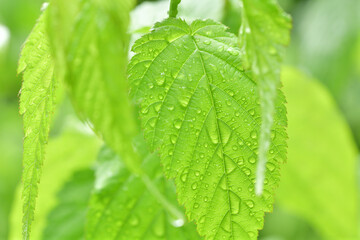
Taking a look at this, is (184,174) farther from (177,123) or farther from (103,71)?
(103,71)

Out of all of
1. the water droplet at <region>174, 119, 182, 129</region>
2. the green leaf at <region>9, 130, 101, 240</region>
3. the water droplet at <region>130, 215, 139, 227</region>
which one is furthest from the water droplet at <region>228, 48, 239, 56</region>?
the green leaf at <region>9, 130, 101, 240</region>

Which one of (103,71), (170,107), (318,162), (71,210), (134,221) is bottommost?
(318,162)

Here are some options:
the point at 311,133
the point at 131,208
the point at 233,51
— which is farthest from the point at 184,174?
the point at 311,133

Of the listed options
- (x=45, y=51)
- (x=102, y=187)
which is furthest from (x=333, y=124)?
(x=45, y=51)

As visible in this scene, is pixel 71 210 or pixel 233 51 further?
pixel 71 210

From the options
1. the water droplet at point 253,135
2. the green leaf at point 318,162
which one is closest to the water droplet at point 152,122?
the water droplet at point 253,135

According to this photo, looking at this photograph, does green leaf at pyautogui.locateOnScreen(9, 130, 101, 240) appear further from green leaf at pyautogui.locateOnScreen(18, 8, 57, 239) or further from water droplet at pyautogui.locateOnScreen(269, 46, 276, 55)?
water droplet at pyautogui.locateOnScreen(269, 46, 276, 55)

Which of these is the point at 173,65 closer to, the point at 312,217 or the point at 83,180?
the point at 83,180
